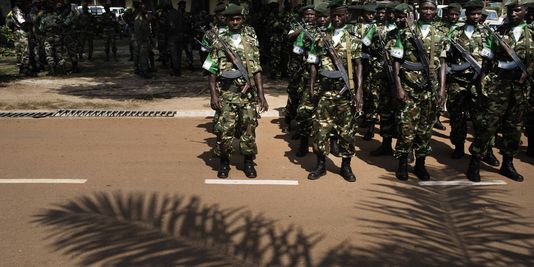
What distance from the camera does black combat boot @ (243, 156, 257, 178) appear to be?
233 inches

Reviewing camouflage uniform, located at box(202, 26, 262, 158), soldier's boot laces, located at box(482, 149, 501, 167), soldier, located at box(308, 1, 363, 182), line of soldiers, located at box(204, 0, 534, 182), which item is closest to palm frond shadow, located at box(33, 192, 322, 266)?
camouflage uniform, located at box(202, 26, 262, 158)

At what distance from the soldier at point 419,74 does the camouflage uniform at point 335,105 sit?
0.49 metres

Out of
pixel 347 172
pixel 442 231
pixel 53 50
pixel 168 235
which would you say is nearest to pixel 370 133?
pixel 347 172

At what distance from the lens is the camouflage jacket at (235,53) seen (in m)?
5.58

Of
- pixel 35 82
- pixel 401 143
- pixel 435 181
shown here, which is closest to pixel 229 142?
pixel 401 143

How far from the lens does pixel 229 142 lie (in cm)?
573

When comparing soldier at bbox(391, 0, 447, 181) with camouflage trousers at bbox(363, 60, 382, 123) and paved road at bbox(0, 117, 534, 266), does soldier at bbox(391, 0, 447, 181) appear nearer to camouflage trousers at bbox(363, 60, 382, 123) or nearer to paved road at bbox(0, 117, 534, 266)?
paved road at bbox(0, 117, 534, 266)

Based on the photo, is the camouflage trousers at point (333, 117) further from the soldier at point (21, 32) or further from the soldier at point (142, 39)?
the soldier at point (21, 32)

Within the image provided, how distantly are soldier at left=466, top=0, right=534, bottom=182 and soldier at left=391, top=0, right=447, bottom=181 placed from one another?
0.56 metres

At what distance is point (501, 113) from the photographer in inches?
225

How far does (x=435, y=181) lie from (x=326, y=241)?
215 centimetres

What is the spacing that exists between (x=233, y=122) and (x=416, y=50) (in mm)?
2097

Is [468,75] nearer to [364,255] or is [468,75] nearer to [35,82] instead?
[364,255]

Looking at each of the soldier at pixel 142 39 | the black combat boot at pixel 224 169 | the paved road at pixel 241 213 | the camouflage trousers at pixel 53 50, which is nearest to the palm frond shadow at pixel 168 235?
the paved road at pixel 241 213
